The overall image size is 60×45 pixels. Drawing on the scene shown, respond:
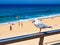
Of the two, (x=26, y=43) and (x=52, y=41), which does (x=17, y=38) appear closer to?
(x=26, y=43)

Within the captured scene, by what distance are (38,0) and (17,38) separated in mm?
104652

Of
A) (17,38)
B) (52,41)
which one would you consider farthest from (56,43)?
(17,38)

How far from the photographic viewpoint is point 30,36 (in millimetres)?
3412

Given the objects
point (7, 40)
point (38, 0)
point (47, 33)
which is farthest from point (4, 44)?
point (38, 0)

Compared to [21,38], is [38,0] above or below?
above

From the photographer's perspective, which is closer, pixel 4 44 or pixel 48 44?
pixel 4 44

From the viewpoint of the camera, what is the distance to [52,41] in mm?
4648

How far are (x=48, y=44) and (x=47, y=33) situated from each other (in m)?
0.81

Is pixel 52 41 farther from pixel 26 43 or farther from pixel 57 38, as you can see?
pixel 26 43

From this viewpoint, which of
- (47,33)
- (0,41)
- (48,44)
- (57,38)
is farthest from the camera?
(57,38)

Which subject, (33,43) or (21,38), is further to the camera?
(33,43)

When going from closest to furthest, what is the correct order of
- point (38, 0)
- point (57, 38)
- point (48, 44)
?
point (48, 44) < point (57, 38) < point (38, 0)

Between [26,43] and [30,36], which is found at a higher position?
[30,36]

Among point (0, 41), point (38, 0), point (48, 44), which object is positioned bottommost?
point (48, 44)
